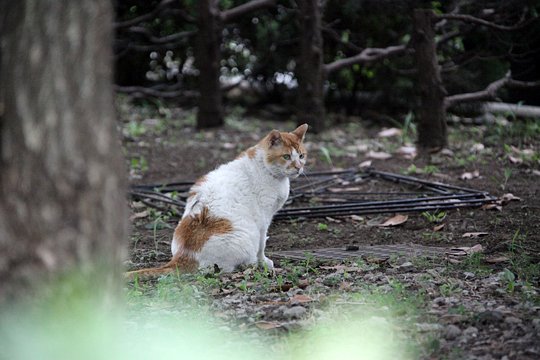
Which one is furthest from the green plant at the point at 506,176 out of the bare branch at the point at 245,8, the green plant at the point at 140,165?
the bare branch at the point at 245,8

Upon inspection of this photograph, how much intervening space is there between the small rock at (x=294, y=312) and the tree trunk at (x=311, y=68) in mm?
5538

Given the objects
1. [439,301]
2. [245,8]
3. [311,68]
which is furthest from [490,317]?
[245,8]

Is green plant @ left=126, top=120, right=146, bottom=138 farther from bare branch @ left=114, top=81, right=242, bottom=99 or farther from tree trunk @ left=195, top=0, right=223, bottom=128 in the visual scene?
bare branch @ left=114, top=81, right=242, bottom=99

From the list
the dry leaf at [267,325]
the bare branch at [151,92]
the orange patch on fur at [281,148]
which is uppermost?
the bare branch at [151,92]

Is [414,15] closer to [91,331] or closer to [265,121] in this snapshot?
[265,121]

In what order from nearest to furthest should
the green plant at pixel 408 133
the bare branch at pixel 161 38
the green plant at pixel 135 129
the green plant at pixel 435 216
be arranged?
the green plant at pixel 435 216, the green plant at pixel 408 133, the green plant at pixel 135 129, the bare branch at pixel 161 38

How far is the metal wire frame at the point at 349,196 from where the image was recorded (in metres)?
5.51

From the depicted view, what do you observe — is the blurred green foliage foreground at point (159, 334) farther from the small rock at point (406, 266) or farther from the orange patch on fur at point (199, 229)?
the small rock at point (406, 266)

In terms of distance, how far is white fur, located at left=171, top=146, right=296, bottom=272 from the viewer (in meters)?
4.35

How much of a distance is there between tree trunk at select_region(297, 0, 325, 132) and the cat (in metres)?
3.55

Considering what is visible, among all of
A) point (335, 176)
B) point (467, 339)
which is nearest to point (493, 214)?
point (335, 176)

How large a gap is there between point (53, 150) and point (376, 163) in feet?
17.7

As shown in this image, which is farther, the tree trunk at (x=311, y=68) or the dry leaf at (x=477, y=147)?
the tree trunk at (x=311, y=68)

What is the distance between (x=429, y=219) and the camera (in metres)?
5.29
